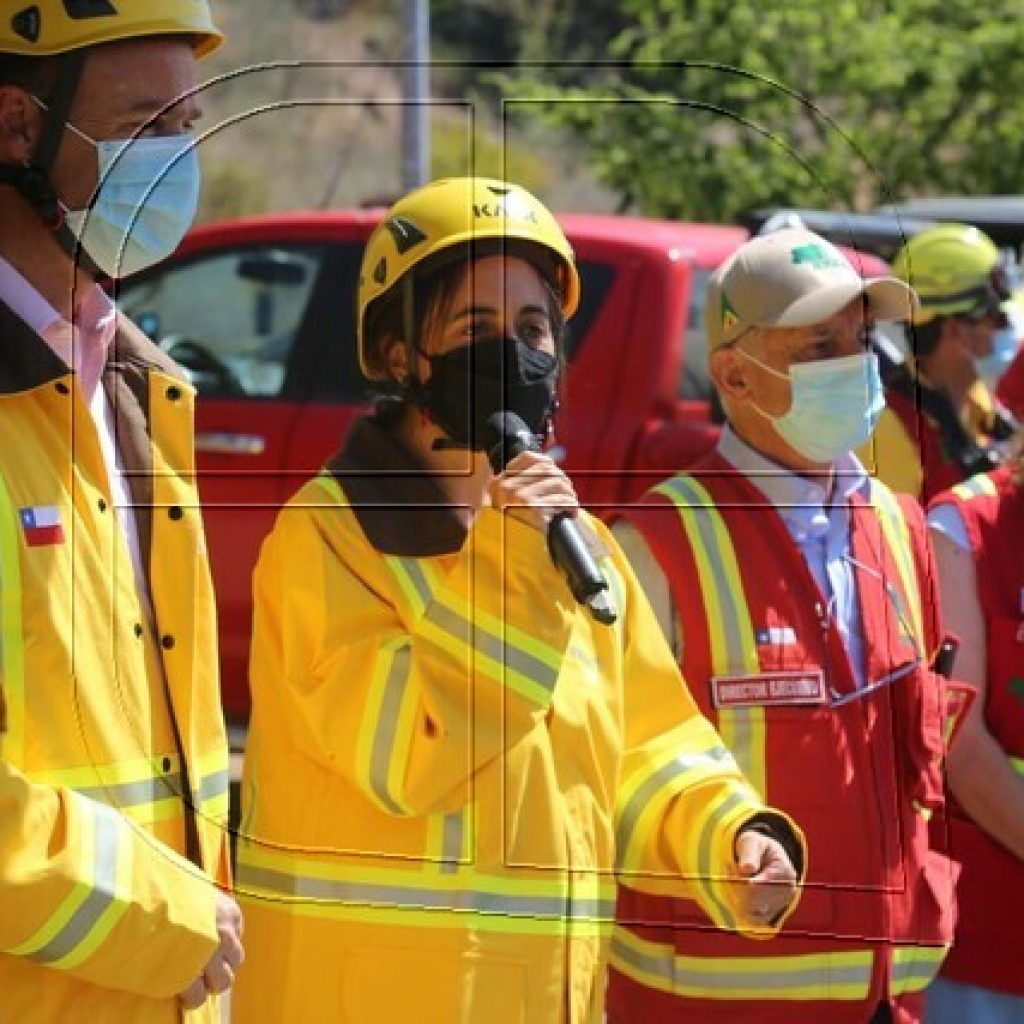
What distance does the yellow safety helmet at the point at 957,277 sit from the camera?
5730mm

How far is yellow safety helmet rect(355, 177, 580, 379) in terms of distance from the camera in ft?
8.27

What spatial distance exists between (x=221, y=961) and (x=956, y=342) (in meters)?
3.60

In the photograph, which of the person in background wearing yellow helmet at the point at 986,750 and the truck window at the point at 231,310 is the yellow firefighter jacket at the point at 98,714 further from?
the truck window at the point at 231,310

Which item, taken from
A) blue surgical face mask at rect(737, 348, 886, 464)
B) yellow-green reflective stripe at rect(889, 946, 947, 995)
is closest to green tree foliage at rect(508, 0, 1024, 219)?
yellow-green reflective stripe at rect(889, 946, 947, 995)

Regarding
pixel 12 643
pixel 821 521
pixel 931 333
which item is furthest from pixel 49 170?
pixel 931 333

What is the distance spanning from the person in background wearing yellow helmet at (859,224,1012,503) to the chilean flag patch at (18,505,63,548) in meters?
2.93

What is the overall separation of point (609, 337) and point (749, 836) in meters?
1.95

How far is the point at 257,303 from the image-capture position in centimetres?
689

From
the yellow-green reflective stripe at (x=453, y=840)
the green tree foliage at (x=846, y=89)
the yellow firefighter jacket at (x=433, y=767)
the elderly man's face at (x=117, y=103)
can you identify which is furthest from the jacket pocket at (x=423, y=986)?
the green tree foliage at (x=846, y=89)

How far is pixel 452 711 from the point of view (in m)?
2.47

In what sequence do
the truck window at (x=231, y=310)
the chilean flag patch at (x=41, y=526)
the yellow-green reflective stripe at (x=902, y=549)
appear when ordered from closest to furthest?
1. the chilean flag patch at (x=41, y=526)
2. the yellow-green reflective stripe at (x=902, y=549)
3. the truck window at (x=231, y=310)

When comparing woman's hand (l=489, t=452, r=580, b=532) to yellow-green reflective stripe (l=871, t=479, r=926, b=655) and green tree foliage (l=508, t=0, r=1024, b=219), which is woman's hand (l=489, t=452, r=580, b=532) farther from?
green tree foliage (l=508, t=0, r=1024, b=219)

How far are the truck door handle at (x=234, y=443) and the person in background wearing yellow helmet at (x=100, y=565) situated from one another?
48.7 inches

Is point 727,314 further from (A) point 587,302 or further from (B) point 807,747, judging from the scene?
(A) point 587,302
